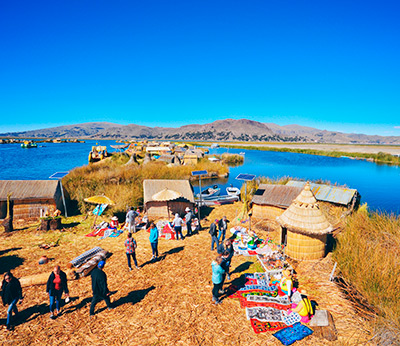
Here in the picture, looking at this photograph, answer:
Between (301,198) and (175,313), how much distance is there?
6.96 metres

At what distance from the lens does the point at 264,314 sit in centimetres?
669

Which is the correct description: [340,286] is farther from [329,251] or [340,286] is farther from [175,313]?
[175,313]

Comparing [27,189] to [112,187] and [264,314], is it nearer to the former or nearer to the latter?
[112,187]

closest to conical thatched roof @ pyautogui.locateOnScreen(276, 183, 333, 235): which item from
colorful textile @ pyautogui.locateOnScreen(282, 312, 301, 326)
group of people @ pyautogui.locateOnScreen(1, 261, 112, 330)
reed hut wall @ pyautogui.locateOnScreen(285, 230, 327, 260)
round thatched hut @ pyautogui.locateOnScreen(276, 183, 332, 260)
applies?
round thatched hut @ pyautogui.locateOnScreen(276, 183, 332, 260)

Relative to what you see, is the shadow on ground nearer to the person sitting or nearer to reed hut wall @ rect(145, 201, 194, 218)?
reed hut wall @ rect(145, 201, 194, 218)

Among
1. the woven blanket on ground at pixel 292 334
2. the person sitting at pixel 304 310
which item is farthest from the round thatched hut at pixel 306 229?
the woven blanket on ground at pixel 292 334

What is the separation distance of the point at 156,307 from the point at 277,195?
10750 millimetres

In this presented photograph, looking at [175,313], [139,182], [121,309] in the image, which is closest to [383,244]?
[175,313]

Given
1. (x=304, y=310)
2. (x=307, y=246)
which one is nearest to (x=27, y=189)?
(x=304, y=310)

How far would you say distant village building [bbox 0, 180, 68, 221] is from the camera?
14.2 meters

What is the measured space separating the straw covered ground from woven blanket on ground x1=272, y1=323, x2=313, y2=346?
0.13m

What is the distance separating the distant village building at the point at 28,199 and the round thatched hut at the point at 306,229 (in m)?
14.3

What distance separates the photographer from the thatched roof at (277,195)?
14.5 meters

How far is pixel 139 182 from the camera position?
71.4 feet
